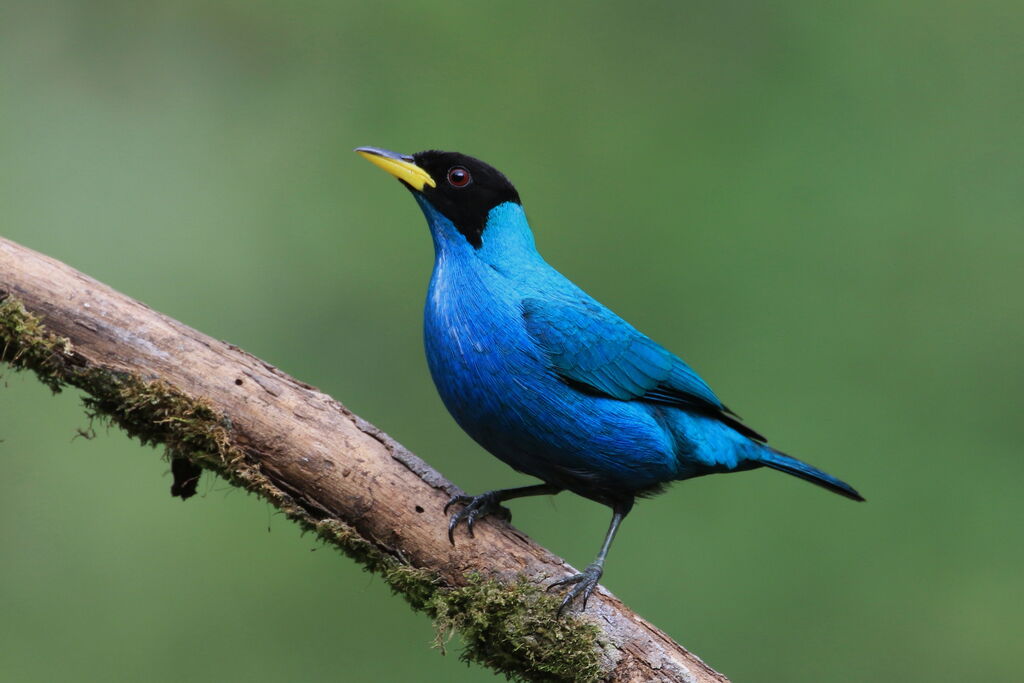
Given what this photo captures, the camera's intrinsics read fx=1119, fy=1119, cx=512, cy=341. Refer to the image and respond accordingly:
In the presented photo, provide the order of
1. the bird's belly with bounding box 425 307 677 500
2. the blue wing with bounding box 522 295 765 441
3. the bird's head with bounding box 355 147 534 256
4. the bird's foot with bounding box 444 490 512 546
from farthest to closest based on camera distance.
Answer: the bird's head with bounding box 355 147 534 256, the blue wing with bounding box 522 295 765 441, the bird's belly with bounding box 425 307 677 500, the bird's foot with bounding box 444 490 512 546

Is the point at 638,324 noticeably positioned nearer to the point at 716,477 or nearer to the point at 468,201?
the point at 716,477

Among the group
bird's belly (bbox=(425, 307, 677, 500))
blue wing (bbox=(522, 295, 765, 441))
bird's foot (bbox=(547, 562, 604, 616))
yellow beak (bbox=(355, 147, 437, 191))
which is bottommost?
bird's foot (bbox=(547, 562, 604, 616))

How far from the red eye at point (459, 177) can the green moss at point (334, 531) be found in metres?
1.34

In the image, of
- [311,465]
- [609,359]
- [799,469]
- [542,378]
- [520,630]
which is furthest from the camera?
[799,469]

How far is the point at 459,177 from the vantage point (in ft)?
14.7

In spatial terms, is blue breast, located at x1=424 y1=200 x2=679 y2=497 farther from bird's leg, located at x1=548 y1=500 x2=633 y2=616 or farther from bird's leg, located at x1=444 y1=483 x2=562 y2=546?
bird's leg, located at x1=548 y1=500 x2=633 y2=616

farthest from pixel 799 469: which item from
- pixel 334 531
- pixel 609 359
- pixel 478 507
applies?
pixel 334 531

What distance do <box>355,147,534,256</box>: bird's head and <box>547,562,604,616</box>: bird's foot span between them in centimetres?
131

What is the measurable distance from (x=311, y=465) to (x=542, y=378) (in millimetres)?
895

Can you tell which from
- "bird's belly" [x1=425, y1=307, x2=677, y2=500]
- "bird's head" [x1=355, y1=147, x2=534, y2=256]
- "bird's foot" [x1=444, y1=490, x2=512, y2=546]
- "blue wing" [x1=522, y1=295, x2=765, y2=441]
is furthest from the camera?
"bird's head" [x1=355, y1=147, x2=534, y2=256]

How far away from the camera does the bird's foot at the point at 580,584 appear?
3830 millimetres

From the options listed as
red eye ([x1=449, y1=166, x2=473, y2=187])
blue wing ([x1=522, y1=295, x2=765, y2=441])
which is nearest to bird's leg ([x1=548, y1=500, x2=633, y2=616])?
blue wing ([x1=522, y1=295, x2=765, y2=441])

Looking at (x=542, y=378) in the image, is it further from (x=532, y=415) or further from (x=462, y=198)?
(x=462, y=198)

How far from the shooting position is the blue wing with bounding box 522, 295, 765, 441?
4195mm
